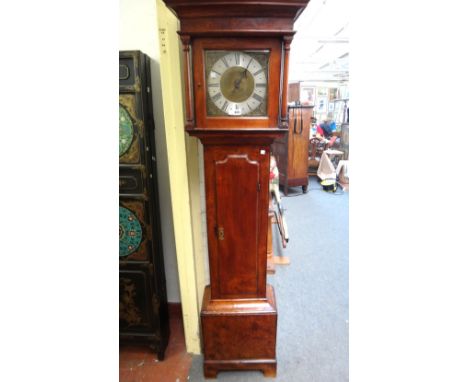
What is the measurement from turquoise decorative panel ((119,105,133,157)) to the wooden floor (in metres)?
1.17

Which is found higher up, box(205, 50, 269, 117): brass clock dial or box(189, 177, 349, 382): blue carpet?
box(205, 50, 269, 117): brass clock dial

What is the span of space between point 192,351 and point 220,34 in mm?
1655

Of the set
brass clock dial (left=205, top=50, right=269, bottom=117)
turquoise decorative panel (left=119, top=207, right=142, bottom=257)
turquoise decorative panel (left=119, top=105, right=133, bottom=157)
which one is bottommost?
turquoise decorative panel (left=119, top=207, right=142, bottom=257)

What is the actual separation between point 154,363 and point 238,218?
1.02 meters

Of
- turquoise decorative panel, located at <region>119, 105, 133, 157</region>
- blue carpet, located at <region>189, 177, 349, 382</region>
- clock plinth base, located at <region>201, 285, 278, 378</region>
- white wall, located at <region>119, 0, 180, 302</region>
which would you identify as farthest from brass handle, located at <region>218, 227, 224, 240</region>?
blue carpet, located at <region>189, 177, 349, 382</region>

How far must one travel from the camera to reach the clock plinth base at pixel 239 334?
1376 mm

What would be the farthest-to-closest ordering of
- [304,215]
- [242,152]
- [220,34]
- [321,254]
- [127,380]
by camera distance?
[304,215]
[321,254]
[127,380]
[242,152]
[220,34]

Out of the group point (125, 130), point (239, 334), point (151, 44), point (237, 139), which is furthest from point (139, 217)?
point (151, 44)

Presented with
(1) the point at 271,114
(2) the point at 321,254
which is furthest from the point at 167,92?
(2) the point at 321,254

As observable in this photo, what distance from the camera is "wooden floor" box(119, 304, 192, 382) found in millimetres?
1497

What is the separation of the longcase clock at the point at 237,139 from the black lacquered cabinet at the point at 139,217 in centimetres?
31

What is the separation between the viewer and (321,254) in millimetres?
2777

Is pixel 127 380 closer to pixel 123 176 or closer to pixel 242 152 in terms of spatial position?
pixel 123 176

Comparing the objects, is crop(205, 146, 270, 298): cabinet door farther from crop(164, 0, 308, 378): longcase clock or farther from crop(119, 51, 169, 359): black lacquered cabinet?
crop(119, 51, 169, 359): black lacquered cabinet
